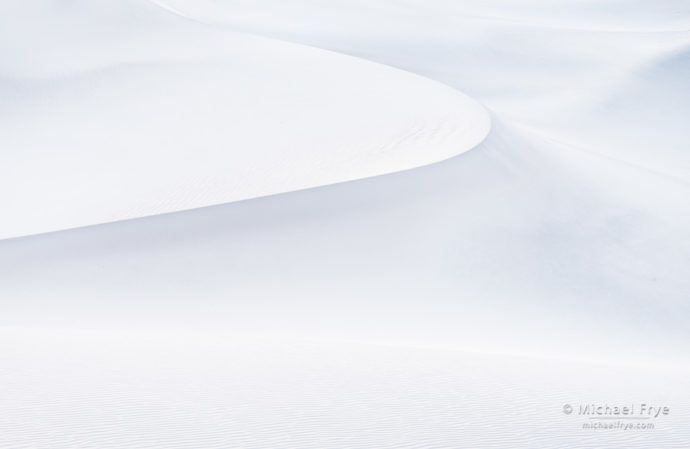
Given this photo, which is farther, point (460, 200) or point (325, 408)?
point (460, 200)

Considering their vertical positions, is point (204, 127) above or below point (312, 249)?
above

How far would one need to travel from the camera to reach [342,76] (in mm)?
18297

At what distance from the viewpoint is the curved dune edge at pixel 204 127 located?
1366cm

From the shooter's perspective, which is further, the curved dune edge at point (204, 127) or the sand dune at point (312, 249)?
the curved dune edge at point (204, 127)

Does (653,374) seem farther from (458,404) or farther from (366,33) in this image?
(366,33)

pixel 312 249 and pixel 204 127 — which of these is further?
pixel 204 127

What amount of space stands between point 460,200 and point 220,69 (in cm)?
740

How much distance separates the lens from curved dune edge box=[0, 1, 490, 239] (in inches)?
538

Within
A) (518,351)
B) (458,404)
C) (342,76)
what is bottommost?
(518,351)

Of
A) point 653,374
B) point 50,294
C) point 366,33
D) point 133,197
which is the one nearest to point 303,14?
point 366,33

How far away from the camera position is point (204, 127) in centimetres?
1644

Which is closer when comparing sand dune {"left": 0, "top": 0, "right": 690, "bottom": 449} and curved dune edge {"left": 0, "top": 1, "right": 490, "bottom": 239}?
sand dune {"left": 0, "top": 0, "right": 690, "bottom": 449}

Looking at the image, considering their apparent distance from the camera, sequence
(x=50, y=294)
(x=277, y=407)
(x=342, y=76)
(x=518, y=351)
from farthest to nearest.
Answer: (x=342, y=76) → (x=50, y=294) → (x=518, y=351) → (x=277, y=407)

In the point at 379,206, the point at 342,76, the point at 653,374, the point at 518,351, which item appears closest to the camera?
the point at 653,374
